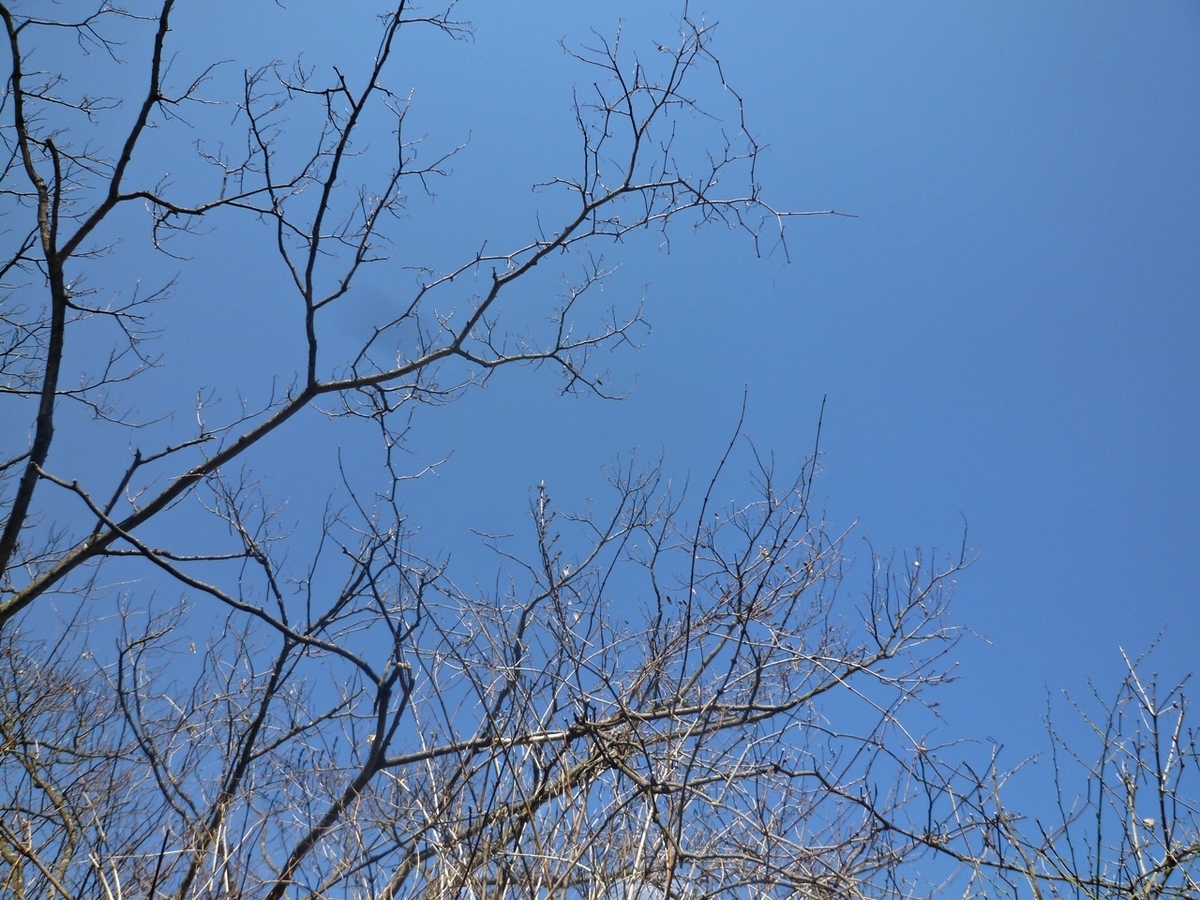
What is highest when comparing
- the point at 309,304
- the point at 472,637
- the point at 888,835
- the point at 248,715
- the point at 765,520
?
the point at 309,304

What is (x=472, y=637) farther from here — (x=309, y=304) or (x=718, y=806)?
(x=309, y=304)

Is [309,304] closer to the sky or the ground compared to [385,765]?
closer to the sky

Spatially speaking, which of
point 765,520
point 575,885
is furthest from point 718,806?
point 765,520

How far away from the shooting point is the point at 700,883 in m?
3.18

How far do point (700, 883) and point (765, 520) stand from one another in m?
1.77

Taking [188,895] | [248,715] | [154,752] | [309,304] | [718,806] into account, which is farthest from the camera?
[248,715]

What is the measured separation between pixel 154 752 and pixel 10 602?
4.68 ft

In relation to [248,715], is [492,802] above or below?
A: below

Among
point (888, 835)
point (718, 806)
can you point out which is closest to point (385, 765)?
point (718, 806)

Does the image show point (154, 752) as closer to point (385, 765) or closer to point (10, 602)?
point (10, 602)

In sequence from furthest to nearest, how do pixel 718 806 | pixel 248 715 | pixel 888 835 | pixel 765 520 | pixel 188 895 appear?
pixel 248 715
pixel 765 520
pixel 188 895
pixel 888 835
pixel 718 806

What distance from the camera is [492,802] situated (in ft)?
9.20

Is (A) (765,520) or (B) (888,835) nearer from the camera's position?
(B) (888,835)

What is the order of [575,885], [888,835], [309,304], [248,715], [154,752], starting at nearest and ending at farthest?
[575,885] → [888,835] → [309,304] → [154,752] → [248,715]
